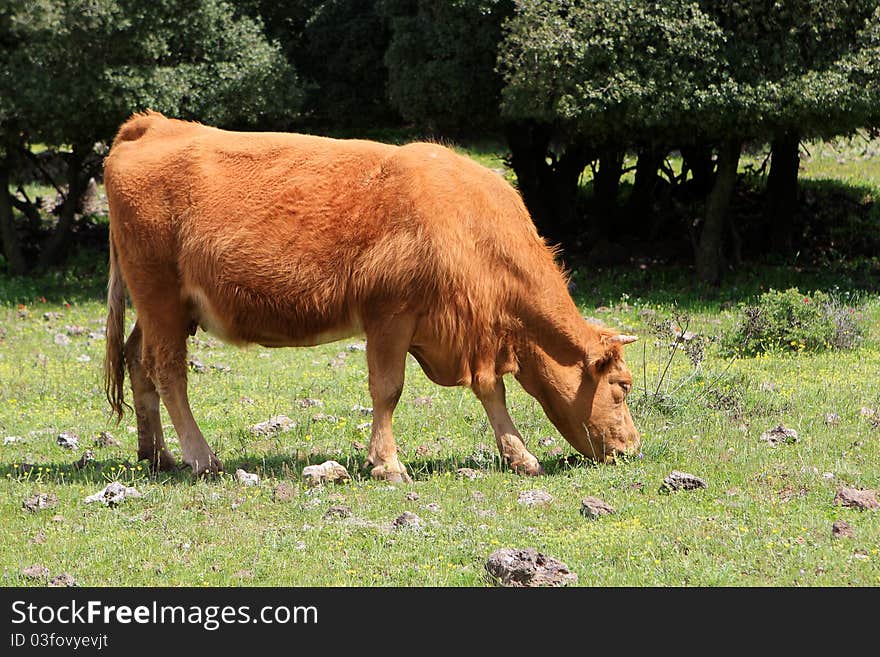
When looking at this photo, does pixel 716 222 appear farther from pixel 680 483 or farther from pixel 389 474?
pixel 389 474

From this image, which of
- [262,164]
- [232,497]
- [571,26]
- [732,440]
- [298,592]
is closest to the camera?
[298,592]

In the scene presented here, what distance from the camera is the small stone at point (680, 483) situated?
26.2 ft

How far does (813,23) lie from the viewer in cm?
1819

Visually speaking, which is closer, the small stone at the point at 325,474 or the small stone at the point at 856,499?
the small stone at the point at 856,499

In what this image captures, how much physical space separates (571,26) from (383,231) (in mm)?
11967

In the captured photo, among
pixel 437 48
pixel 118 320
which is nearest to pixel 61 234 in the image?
pixel 437 48

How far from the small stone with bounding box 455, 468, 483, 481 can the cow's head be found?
31.4 inches

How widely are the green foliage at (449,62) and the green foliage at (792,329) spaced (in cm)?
953

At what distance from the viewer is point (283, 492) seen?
809 centimetres

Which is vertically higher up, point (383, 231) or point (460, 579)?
point (383, 231)

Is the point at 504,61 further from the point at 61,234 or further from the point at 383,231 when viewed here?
the point at 383,231

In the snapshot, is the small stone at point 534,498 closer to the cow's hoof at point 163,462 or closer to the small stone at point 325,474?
the small stone at point 325,474

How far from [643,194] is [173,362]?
56.4 feet

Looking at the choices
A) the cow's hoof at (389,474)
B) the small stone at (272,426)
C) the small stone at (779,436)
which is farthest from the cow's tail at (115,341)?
the small stone at (779,436)
